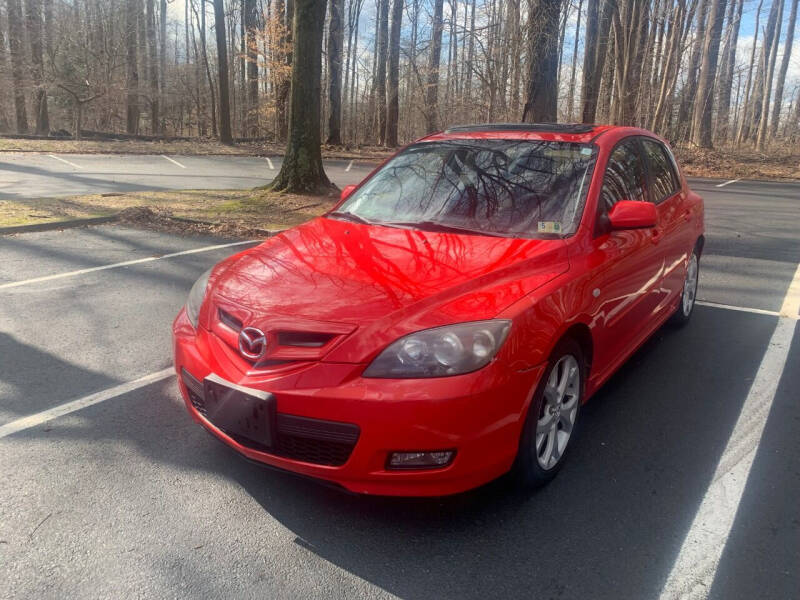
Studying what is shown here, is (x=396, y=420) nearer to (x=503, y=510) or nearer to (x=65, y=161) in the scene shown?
(x=503, y=510)

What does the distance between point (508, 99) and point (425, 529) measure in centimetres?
1741

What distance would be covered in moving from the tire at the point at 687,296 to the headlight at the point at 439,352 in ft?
10.5

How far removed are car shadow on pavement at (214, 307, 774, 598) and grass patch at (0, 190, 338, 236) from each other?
22.0 feet

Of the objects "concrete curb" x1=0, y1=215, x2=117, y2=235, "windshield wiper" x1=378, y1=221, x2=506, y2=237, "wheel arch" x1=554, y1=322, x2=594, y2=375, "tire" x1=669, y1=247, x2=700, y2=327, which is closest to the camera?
"wheel arch" x1=554, y1=322, x2=594, y2=375

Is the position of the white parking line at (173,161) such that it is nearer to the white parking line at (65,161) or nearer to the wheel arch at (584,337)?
the white parking line at (65,161)

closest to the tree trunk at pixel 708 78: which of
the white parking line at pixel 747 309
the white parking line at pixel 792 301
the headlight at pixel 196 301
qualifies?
the white parking line at pixel 792 301

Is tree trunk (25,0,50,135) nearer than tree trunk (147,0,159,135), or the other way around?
tree trunk (25,0,50,135)

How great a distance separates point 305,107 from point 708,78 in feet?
70.9

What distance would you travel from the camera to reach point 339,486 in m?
2.50

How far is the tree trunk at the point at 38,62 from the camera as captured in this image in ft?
107

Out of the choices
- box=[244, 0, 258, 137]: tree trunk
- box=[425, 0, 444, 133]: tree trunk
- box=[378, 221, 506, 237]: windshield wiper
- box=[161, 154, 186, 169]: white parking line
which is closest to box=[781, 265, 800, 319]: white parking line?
box=[378, 221, 506, 237]: windshield wiper

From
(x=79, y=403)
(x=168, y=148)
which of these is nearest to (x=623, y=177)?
(x=79, y=403)

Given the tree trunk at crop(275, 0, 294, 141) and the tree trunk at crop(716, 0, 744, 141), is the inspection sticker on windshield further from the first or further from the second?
the tree trunk at crop(716, 0, 744, 141)

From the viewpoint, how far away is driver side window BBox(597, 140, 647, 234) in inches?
141
